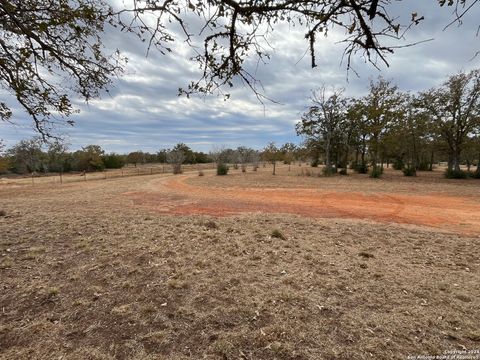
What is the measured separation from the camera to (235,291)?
11.5 feet

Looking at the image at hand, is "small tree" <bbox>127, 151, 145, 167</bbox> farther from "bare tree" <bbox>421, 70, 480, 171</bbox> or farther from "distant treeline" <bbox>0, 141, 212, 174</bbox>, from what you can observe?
"bare tree" <bbox>421, 70, 480, 171</bbox>

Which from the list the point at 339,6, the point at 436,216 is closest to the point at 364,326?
the point at 339,6

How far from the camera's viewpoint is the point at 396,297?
336 centimetres

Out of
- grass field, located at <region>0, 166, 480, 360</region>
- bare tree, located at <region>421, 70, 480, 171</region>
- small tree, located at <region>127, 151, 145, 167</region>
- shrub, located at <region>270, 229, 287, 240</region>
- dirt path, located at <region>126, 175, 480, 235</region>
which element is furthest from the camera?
small tree, located at <region>127, 151, 145, 167</region>

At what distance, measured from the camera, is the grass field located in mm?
2504

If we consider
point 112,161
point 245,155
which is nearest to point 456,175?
point 245,155

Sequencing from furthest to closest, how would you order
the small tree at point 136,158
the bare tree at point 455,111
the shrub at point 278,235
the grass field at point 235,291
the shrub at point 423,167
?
the small tree at point 136,158 < the shrub at point 423,167 < the bare tree at point 455,111 < the shrub at point 278,235 < the grass field at point 235,291

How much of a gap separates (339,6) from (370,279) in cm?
360

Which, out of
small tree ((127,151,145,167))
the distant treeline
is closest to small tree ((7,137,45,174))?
the distant treeline

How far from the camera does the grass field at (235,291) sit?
2.50m

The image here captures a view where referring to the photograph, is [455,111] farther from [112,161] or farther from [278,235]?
[112,161]

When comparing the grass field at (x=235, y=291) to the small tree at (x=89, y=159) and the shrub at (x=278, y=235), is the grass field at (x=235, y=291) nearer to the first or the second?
the shrub at (x=278, y=235)

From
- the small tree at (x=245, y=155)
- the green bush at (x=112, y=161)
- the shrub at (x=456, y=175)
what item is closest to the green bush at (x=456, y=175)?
the shrub at (x=456, y=175)

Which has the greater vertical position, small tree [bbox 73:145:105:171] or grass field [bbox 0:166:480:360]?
small tree [bbox 73:145:105:171]
